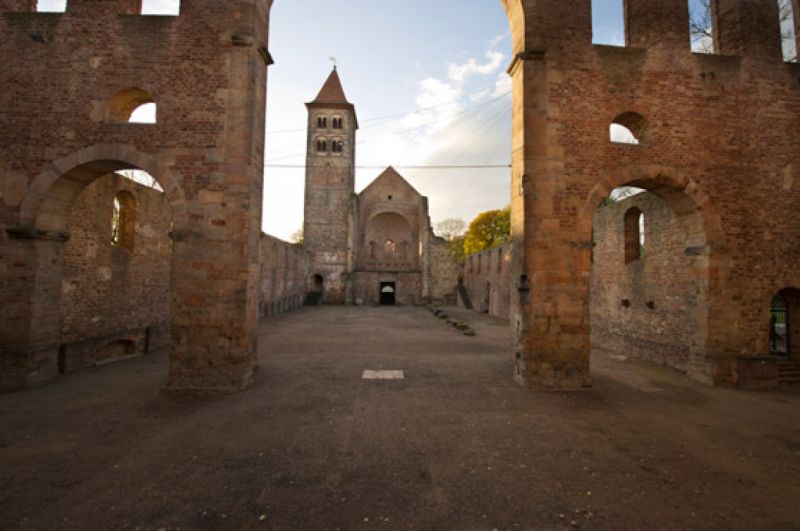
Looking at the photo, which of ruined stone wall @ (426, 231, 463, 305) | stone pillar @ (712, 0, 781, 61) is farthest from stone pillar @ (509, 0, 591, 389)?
ruined stone wall @ (426, 231, 463, 305)

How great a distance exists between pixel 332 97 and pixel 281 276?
69.9 feet

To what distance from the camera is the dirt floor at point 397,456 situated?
11.2 ft

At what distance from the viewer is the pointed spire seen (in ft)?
115

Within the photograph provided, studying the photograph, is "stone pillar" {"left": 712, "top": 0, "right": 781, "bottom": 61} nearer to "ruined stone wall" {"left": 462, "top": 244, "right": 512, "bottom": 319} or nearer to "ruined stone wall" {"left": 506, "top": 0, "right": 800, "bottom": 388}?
"ruined stone wall" {"left": 506, "top": 0, "right": 800, "bottom": 388}

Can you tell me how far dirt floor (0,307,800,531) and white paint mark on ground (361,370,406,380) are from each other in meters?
0.28

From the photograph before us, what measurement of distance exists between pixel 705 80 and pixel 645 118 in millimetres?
1817

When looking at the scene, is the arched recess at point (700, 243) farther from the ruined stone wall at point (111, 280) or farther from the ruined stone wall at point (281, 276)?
the ruined stone wall at point (281, 276)

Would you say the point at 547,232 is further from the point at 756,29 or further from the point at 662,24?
the point at 756,29

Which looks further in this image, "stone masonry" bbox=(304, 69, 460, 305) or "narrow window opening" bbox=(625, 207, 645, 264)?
"stone masonry" bbox=(304, 69, 460, 305)

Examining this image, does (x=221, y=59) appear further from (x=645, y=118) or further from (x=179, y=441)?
(x=645, y=118)

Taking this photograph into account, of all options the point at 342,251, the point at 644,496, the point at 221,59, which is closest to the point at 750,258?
the point at 644,496

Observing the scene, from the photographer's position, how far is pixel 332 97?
3553cm

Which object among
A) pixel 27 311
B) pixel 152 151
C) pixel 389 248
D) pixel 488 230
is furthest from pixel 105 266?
pixel 488 230

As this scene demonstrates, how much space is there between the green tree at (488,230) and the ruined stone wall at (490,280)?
1292 centimetres
